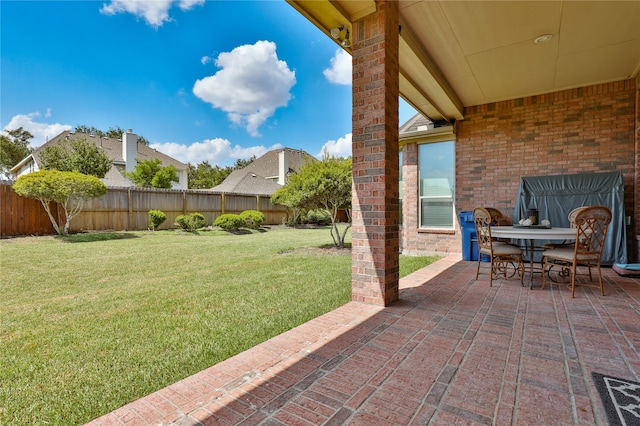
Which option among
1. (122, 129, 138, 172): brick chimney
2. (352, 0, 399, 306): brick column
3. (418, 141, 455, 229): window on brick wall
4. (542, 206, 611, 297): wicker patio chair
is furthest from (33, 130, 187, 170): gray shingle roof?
(542, 206, 611, 297): wicker patio chair

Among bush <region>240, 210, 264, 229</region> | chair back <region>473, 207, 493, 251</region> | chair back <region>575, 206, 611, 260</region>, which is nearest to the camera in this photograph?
chair back <region>575, 206, 611, 260</region>

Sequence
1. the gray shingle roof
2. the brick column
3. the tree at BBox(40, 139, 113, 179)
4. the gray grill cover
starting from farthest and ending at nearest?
the gray shingle roof < the tree at BBox(40, 139, 113, 179) < the gray grill cover < the brick column

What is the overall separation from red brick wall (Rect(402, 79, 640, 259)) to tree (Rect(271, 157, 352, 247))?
154 cm

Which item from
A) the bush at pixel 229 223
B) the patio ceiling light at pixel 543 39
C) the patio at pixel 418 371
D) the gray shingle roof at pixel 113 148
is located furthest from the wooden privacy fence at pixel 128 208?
the patio ceiling light at pixel 543 39

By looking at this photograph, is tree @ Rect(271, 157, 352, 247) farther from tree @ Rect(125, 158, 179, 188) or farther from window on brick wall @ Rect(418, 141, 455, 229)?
tree @ Rect(125, 158, 179, 188)

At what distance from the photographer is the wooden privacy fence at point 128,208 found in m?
9.60

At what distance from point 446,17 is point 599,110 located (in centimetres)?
420

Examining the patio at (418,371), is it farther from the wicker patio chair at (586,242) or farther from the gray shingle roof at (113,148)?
the gray shingle roof at (113,148)

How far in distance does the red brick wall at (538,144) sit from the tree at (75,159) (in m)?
17.8

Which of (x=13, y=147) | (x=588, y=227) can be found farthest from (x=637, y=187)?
(x=13, y=147)

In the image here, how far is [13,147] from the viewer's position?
2347 cm

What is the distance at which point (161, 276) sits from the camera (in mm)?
4789

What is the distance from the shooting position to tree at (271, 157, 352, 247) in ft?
24.3

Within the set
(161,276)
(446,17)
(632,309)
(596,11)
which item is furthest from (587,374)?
(161,276)
